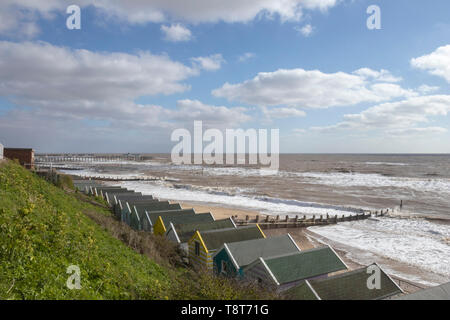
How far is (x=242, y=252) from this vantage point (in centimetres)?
1569

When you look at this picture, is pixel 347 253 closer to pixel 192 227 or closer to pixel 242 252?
pixel 242 252

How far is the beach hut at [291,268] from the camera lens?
1325cm

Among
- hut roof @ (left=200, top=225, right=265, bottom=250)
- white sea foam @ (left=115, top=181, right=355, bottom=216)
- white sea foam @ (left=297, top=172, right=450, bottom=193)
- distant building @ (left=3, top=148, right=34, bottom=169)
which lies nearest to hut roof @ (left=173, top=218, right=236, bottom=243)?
hut roof @ (left=200, top=225, right=265, bottom=250)

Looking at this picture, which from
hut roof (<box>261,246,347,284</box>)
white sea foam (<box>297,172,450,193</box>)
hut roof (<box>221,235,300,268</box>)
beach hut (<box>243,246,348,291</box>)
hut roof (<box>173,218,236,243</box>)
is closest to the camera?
beach hut (<box>243,246,348,291</box>)

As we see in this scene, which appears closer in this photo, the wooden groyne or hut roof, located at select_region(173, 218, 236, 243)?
hut roof, located at select_region(173, 218, 236, 243)

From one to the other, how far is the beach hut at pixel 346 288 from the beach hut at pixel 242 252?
3.86m

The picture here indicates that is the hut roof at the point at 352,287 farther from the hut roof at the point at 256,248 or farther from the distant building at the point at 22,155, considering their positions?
the distant building at the point at 22,155

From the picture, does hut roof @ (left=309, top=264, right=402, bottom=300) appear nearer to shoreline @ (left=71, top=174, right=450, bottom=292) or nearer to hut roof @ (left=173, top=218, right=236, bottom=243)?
shoreline @ (left=71, top=174, right=450, bottom=292)

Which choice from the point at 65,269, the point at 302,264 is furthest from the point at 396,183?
the point at 65,269

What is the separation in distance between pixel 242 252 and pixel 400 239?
20.6 meters

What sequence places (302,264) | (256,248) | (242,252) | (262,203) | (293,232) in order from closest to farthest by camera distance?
(302,264) → (242,252) → (256,248) → (293,232) → (262,203)

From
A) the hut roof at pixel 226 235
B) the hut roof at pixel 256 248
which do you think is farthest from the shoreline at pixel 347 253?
the hut roof at pixel 226 235

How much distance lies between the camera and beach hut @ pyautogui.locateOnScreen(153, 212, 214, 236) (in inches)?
851
